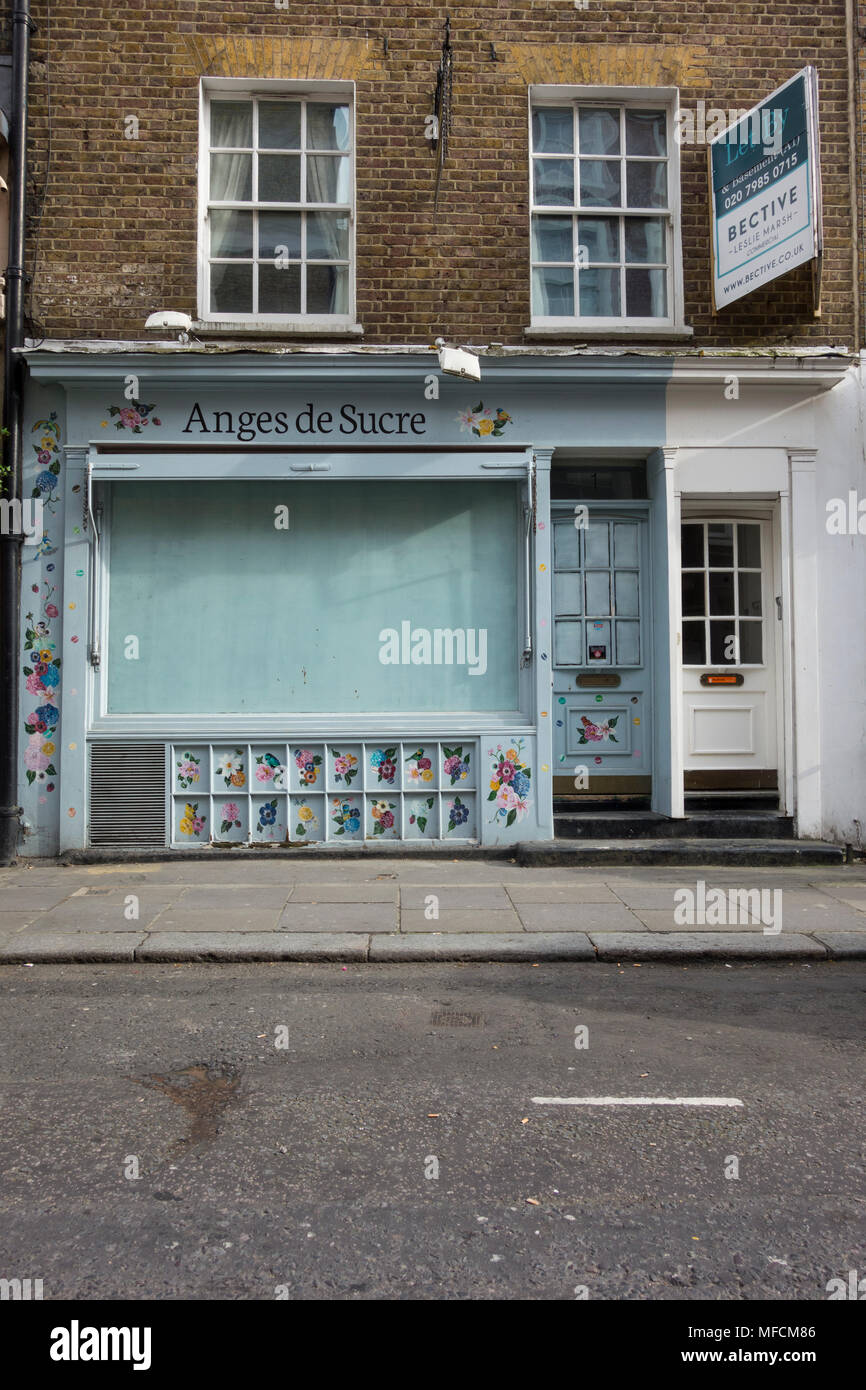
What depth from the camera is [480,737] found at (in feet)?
30.5

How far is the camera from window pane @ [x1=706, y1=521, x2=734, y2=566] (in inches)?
388

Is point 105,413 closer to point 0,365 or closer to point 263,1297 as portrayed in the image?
point 0,365

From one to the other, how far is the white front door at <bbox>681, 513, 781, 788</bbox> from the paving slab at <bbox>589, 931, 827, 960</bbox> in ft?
10.9

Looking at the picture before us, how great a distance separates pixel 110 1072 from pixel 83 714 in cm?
526

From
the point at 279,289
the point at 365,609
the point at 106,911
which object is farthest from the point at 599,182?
the point at 106,911

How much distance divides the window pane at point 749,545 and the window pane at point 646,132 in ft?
12.0

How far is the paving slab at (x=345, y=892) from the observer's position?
24.6ft

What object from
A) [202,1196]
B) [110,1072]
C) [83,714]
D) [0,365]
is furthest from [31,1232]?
[0,365]

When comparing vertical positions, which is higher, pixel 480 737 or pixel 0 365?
pixel 0 365

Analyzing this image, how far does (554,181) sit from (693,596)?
415cm

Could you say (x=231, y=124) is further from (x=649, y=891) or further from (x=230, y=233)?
(x=649, y=891)

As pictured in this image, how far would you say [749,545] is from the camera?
9.92 m

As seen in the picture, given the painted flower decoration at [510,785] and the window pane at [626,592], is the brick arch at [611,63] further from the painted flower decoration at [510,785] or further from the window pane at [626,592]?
the painted flower decoration at [510,785]
